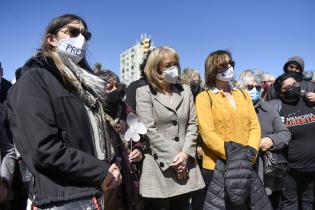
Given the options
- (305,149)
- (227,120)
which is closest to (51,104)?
(227,120)

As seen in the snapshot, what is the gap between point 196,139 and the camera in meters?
3.58

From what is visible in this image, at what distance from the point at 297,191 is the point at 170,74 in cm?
235

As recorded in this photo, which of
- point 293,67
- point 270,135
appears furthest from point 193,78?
point 270,135

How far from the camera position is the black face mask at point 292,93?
4391 millimetres

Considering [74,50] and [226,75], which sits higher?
[74,50]

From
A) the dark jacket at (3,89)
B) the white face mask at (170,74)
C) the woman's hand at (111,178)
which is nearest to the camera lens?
the woman's hand at (111,178)

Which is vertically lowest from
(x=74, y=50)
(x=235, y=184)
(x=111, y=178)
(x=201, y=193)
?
(x=201, y=193)

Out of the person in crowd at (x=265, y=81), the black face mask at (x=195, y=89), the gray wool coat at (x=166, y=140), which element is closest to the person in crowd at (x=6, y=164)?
the gray wool coat at (x=166, y=140)

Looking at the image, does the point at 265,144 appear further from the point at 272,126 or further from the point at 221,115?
the point at 221,115

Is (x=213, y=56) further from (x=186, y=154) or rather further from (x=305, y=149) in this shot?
(x=305, y=149)

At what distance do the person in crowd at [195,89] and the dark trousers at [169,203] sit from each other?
0.29 meters

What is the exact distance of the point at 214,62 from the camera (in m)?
3.82

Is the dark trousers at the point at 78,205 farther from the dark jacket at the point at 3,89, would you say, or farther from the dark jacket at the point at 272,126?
the dark jacket at the point at 272,126

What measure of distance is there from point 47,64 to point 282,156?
310cm
